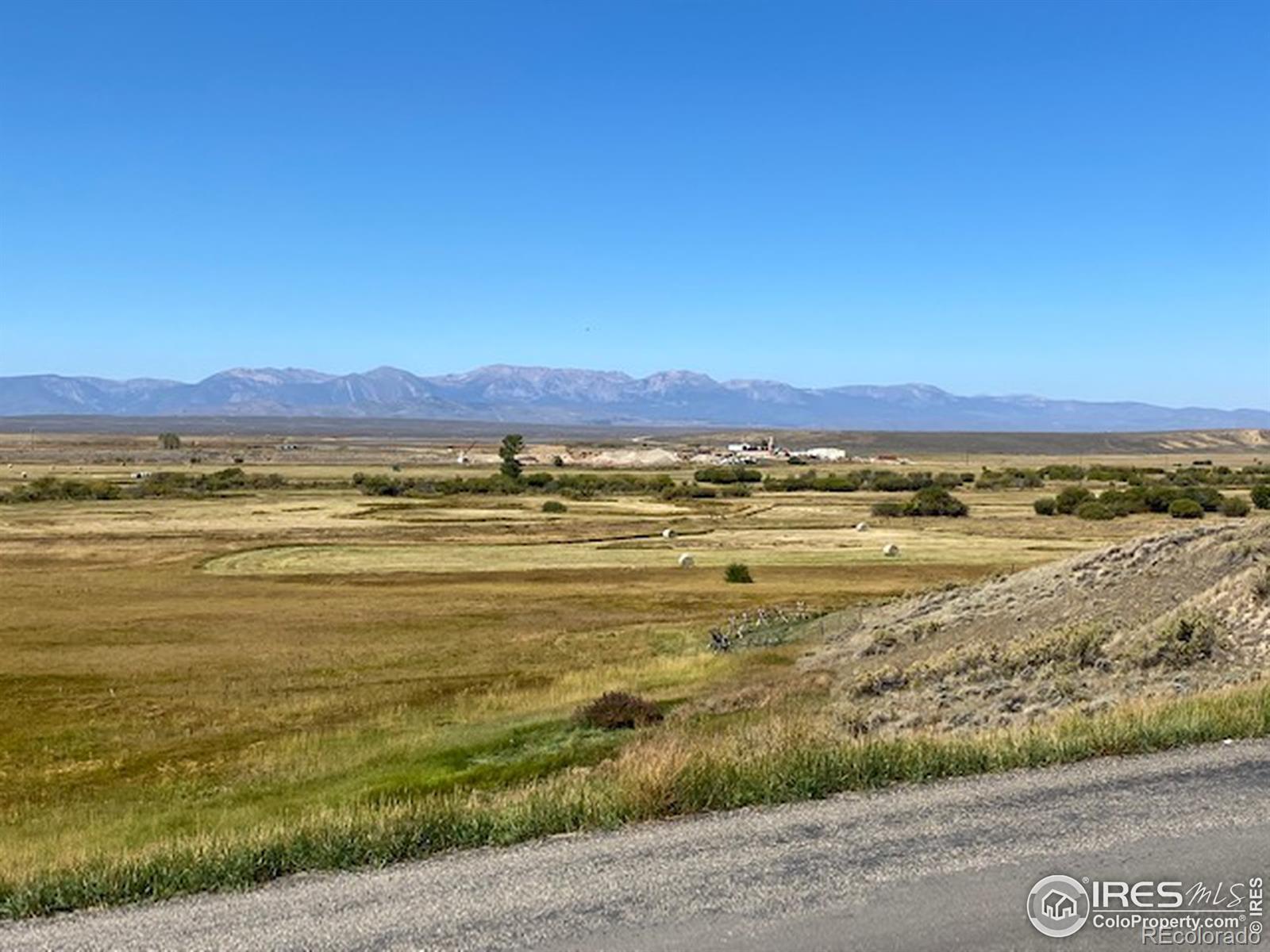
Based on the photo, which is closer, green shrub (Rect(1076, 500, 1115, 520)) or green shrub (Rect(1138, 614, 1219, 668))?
green shrub (Rect(1138, 614, 1219, 668))

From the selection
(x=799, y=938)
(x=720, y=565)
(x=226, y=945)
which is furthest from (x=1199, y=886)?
(x=720, y=565)

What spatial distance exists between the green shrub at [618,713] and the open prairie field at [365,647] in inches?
18.8

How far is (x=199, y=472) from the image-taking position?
A: 166750mm

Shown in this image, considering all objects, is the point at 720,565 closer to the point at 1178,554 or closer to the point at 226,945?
A: the point at 1178,554

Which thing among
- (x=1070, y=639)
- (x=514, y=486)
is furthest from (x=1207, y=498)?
(x=1070, y=639)

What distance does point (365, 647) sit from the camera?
3991 cm

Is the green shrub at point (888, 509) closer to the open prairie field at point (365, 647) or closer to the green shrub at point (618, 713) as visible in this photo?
the open prairie field at point (365, 647)

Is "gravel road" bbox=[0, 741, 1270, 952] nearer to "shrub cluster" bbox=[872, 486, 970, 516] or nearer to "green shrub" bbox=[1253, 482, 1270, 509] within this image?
"shrub cluster" bbox=[872, 486, 970, 516]

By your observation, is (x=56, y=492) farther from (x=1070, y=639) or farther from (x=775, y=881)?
(x=775, y=881)

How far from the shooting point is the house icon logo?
8711 millimetres

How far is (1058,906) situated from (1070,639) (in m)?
16.0

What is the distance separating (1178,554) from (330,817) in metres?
24.6

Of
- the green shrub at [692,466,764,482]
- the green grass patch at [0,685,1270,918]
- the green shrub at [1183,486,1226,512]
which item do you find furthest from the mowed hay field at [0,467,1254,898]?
the green shrub at [692,466,764,482]

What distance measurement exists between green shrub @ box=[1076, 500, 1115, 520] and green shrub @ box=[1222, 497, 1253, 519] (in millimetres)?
9284
